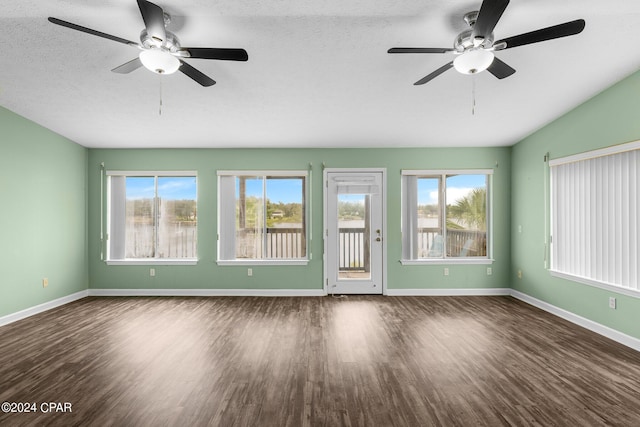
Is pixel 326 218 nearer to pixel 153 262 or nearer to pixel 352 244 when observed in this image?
pixel 352 244

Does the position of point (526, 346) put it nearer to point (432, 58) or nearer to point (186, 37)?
point (432, 58)

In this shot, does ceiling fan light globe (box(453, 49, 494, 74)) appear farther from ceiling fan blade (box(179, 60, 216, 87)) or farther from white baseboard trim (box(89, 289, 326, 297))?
white baseboard trim (box(89, 289, 326, 297))

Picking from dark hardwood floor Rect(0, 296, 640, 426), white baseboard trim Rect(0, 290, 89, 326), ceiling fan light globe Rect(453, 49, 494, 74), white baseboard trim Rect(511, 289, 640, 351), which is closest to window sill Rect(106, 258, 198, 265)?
white baseboard trim Rect(0, 290, 89, 326)

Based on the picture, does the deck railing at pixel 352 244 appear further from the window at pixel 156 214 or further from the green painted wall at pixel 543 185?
the window at pixel 156 214

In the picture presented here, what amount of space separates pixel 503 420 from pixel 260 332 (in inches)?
94.5

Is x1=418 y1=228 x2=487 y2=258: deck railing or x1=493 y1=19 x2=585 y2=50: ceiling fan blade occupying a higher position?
x1=493 y1=19 x2=585 y2=50: ceiling fan blade

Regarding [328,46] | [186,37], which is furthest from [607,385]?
[186,37]

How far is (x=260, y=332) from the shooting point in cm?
352

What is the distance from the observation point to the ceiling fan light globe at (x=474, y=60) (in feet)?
7.59

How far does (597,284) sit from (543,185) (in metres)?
1.50

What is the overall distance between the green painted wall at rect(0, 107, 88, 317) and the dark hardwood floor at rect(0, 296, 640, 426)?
21.0 inches

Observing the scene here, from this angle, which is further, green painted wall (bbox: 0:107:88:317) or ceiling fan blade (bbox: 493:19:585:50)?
green painted wall (bbox: 0:107:88:317)

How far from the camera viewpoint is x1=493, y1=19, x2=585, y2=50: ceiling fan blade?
6.61 feet

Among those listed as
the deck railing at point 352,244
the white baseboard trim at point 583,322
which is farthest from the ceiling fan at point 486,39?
the deck railing at point 352,244
